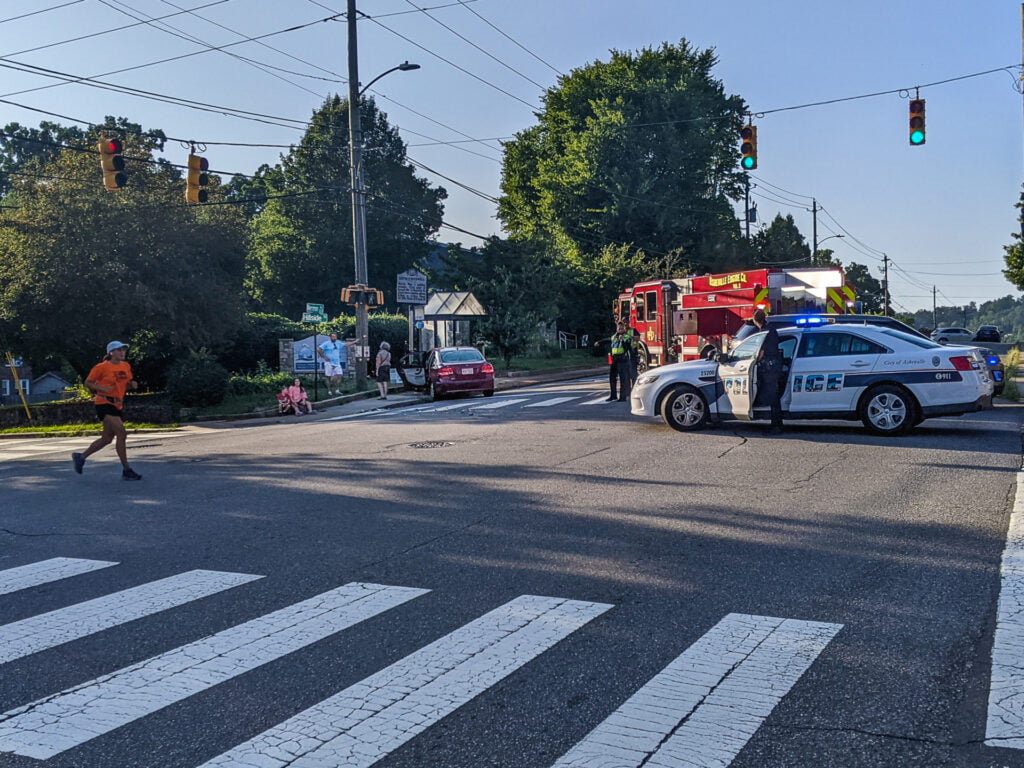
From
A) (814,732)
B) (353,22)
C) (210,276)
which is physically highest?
(353,22)

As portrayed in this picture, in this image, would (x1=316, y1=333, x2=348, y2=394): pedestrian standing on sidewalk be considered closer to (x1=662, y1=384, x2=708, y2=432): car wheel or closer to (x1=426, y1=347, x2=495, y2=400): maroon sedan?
(x1=426, y1=347, x2=495, y2=400): maroon sedan

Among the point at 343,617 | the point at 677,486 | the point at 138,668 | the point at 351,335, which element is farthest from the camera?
the point at 351,335

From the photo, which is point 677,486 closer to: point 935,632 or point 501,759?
point 935,632

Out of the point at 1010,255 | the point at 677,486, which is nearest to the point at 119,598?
the point at 677,486

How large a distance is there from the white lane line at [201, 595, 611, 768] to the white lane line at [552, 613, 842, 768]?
0.70m

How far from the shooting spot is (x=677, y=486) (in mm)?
9930

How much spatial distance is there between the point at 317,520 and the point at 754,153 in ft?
55.6

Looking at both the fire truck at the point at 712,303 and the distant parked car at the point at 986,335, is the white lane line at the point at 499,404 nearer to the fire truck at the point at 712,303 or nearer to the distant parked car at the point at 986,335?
the fire truck at the point at 712,303

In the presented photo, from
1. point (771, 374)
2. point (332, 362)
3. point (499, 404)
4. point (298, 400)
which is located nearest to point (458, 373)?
point (499, 404)

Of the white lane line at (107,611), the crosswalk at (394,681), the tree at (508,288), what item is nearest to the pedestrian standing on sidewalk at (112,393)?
the white lane line at (107,611)

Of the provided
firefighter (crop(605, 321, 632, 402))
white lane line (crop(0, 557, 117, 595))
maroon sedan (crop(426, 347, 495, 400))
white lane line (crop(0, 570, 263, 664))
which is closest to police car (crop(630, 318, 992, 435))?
firefighter (crop(605, 321, 632, 402))

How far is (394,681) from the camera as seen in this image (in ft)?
15.0

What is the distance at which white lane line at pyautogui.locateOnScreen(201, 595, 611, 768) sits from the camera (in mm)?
3789

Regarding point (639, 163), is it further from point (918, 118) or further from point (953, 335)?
point (918, 118)
